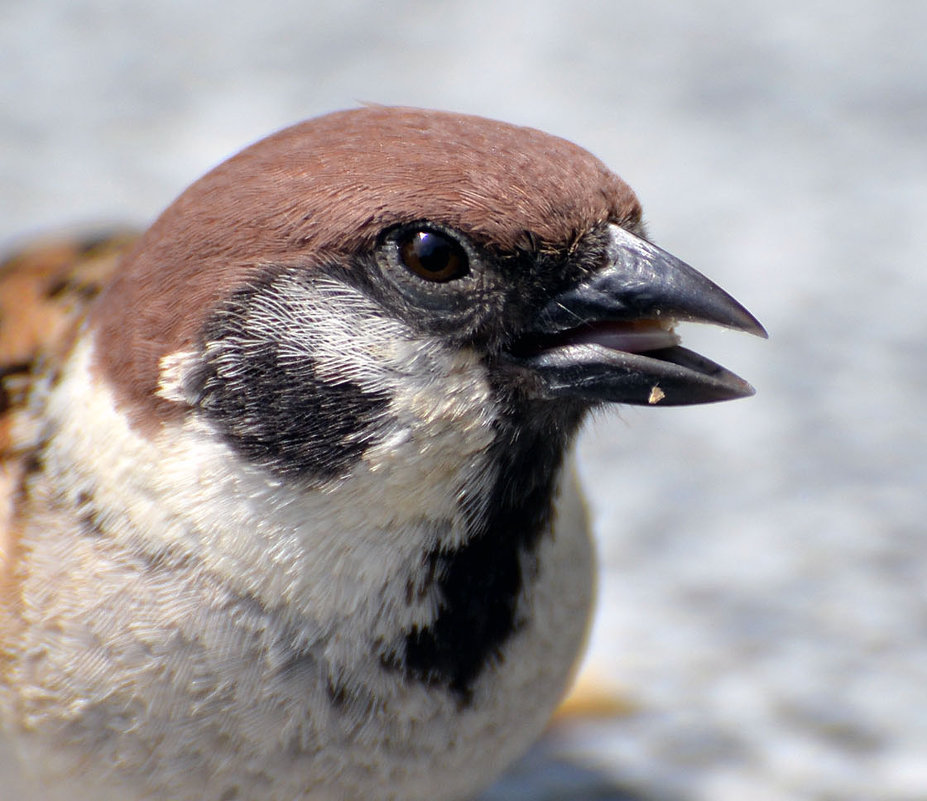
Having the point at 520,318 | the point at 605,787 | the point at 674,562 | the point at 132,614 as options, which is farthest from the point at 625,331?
the point at 674,562

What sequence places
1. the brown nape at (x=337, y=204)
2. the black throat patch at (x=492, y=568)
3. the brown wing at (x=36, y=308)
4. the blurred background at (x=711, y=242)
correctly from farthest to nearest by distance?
the blurred background at (x=711, y=242) → the brown wing at (x=36, y=308) → the black throat patch at (x=492, y=568) → the brown nape at (x=337, y=204)

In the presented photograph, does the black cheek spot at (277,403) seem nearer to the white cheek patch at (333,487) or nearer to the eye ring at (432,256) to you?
the white cheek patch at (333,487)

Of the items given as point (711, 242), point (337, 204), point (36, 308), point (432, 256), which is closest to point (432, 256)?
point (432, 256)

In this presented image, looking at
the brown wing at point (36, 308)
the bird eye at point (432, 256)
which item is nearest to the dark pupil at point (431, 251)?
the bird eye at point (432, 256)

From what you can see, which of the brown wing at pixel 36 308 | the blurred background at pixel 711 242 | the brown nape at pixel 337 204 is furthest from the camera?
the blurred background at pixel 711 242

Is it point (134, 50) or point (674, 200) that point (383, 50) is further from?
point (674, 200)
